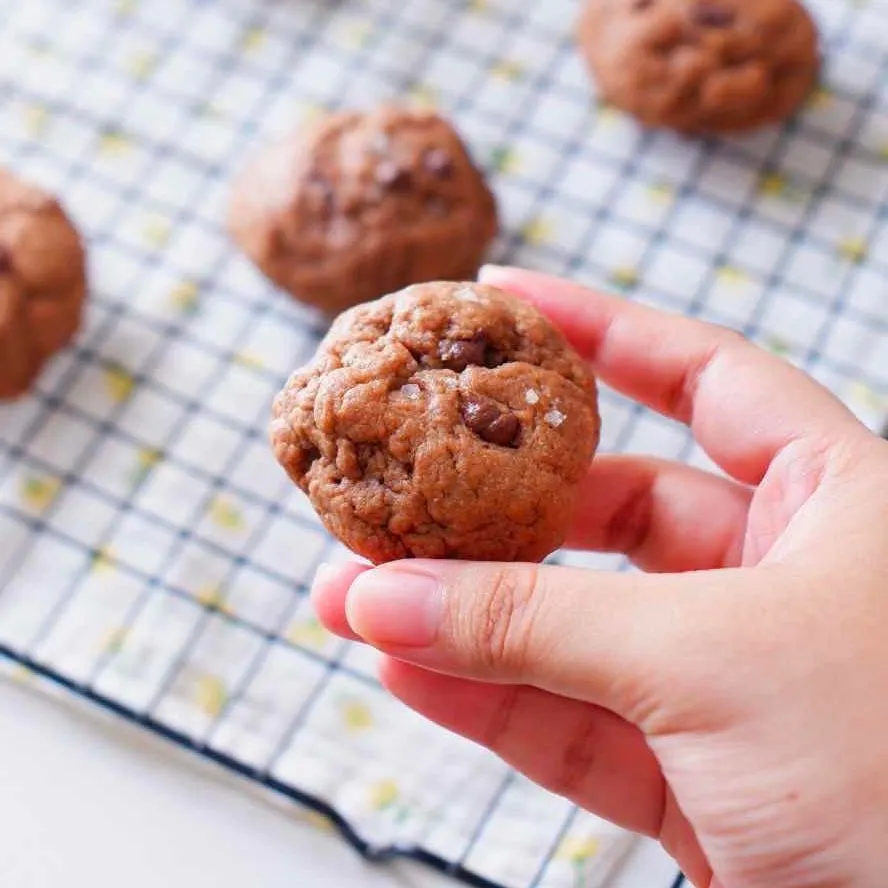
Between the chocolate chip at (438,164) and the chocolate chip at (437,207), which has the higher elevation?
the chocolate chip at (438,164)

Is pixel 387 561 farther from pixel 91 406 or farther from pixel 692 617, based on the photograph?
pixel 91 406

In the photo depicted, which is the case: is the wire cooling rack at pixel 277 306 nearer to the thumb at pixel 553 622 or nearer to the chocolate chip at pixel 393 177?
the chocolate chip at pixel 393 177

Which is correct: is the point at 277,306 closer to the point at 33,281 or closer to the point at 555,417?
the point at 33,281

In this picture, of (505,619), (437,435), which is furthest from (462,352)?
(505,619)

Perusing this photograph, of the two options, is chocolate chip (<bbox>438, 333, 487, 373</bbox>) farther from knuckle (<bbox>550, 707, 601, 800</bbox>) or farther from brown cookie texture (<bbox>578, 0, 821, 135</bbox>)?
brown cookie texture (<bbox>578, 0, 821, 135</bbox>)

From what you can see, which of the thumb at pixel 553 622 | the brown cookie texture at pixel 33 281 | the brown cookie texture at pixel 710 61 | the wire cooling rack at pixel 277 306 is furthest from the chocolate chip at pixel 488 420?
the brown cookie texture at pixel 710 61

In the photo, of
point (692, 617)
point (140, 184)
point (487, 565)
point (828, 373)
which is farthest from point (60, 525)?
point (828, 373)

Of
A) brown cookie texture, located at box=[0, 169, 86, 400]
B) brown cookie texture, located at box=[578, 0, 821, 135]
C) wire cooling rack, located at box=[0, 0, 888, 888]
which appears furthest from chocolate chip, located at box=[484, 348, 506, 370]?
brown cookie texture, located at box=[578, 0, 821, 135]
